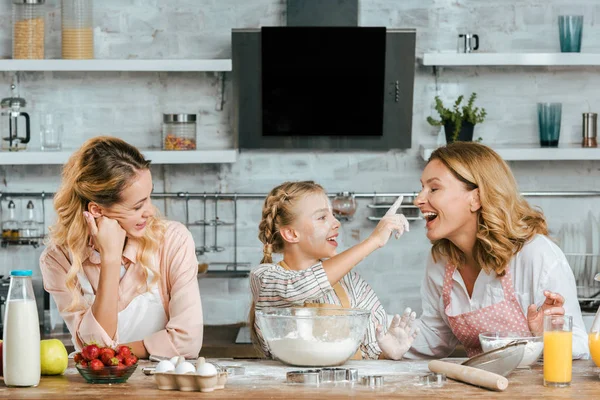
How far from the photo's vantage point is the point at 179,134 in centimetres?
467

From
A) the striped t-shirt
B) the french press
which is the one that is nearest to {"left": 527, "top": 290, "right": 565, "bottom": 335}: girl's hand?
the striped t-shirt

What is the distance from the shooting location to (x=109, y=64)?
4.54 meters

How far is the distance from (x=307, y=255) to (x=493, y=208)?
607 millimetres

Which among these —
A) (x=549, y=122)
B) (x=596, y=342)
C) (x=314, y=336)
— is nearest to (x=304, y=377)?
(x=314, y=336)

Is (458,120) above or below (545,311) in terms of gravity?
above

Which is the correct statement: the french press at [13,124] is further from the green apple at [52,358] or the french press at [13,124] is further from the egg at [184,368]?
the egg at [184,368]

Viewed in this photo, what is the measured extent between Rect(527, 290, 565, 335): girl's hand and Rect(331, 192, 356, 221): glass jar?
2245mm

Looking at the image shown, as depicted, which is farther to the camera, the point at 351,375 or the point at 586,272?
the point at 586,272

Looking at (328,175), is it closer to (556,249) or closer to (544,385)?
(556,249)

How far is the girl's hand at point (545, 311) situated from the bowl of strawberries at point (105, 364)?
3.43 feet

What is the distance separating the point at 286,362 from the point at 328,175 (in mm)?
2525

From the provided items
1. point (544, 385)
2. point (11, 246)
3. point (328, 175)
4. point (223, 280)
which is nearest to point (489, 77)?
point (328, 175)

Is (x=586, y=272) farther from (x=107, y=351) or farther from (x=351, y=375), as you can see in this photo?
(x=107, y=351)

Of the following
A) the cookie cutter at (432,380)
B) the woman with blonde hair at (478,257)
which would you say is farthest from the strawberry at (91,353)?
the woman with blonde hair at (478,257)
